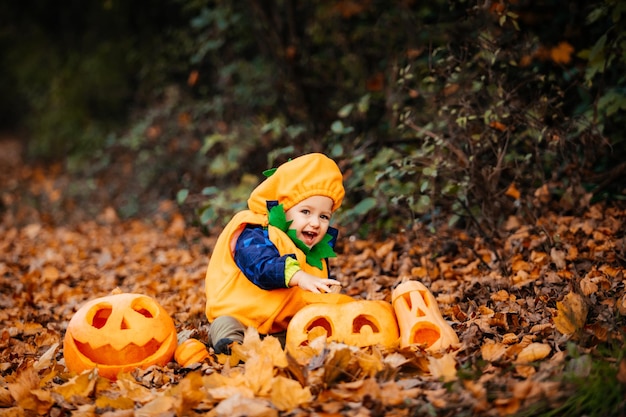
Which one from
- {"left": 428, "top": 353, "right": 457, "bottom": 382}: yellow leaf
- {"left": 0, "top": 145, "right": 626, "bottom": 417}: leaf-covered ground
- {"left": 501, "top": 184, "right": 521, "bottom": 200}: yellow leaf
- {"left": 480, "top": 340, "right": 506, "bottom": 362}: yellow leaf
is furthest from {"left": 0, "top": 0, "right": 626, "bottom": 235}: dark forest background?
{"left": 428, "top": 353, "right": 457, "bottom": 382}: yellow leaf

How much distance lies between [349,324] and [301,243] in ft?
1.73

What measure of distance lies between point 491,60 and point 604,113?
108 centimetres

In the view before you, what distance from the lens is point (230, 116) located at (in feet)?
28.2

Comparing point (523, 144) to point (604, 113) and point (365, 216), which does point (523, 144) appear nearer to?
point (604, 113)

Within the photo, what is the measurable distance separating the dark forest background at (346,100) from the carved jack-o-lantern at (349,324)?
145 cm

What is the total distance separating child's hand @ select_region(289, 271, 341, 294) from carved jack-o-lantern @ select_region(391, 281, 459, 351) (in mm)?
357

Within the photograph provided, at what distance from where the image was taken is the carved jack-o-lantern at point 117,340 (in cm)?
305

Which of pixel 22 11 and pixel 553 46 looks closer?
pixel 553 46

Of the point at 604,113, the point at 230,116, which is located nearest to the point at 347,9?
the point at 230,116

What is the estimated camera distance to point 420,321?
2.90 metres

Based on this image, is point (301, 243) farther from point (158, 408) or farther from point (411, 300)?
point (158, 408)

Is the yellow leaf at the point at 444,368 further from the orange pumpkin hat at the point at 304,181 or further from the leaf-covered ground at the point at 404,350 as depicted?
the orange pumpkin hat at the point at 304,181

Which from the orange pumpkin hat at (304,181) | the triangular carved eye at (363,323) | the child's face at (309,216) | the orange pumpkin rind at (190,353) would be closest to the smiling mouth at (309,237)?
the child's face at (309,216)

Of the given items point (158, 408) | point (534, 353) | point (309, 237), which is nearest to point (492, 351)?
point (534, 353)
